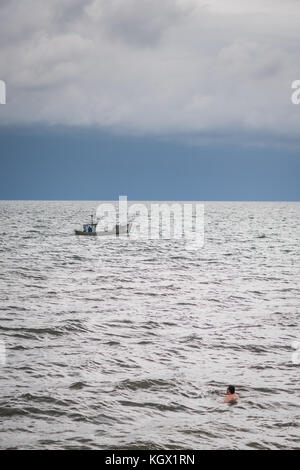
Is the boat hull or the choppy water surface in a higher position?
the boat hull

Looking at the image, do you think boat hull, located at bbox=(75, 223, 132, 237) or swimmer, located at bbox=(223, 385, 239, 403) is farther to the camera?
boat hull, located at bbox=(75, 223, 132, 237)

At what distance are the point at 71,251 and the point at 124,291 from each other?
24952 millimetres

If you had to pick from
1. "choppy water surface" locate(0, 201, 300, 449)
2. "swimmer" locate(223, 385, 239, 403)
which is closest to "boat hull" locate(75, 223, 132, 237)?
"choppy water surface" locate(0, 201, 300, 449)

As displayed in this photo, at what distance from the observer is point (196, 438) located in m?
11.4

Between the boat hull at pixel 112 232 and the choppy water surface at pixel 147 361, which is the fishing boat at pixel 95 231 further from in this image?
the choppy water surface at pixel 147 361

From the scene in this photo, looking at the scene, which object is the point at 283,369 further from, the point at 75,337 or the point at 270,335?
the point at 75,337

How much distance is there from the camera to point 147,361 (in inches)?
665

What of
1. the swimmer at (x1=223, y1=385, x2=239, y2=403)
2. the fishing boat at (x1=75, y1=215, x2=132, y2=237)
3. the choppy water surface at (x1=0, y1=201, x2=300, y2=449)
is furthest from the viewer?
the fishing boat at (x1=75, y1=215, x2=132, y2=237)

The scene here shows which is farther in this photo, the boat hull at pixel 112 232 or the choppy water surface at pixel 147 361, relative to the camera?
the boat hull at pixel 112 232

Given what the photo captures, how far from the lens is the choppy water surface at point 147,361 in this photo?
38.5ft

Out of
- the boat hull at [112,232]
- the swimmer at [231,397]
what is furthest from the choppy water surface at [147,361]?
the boat hull at [112,232]

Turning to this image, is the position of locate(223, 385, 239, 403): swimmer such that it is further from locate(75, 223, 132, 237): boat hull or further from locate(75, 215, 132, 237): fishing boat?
locate(75, 223, 132, 237): boat hull

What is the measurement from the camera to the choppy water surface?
11725mm
